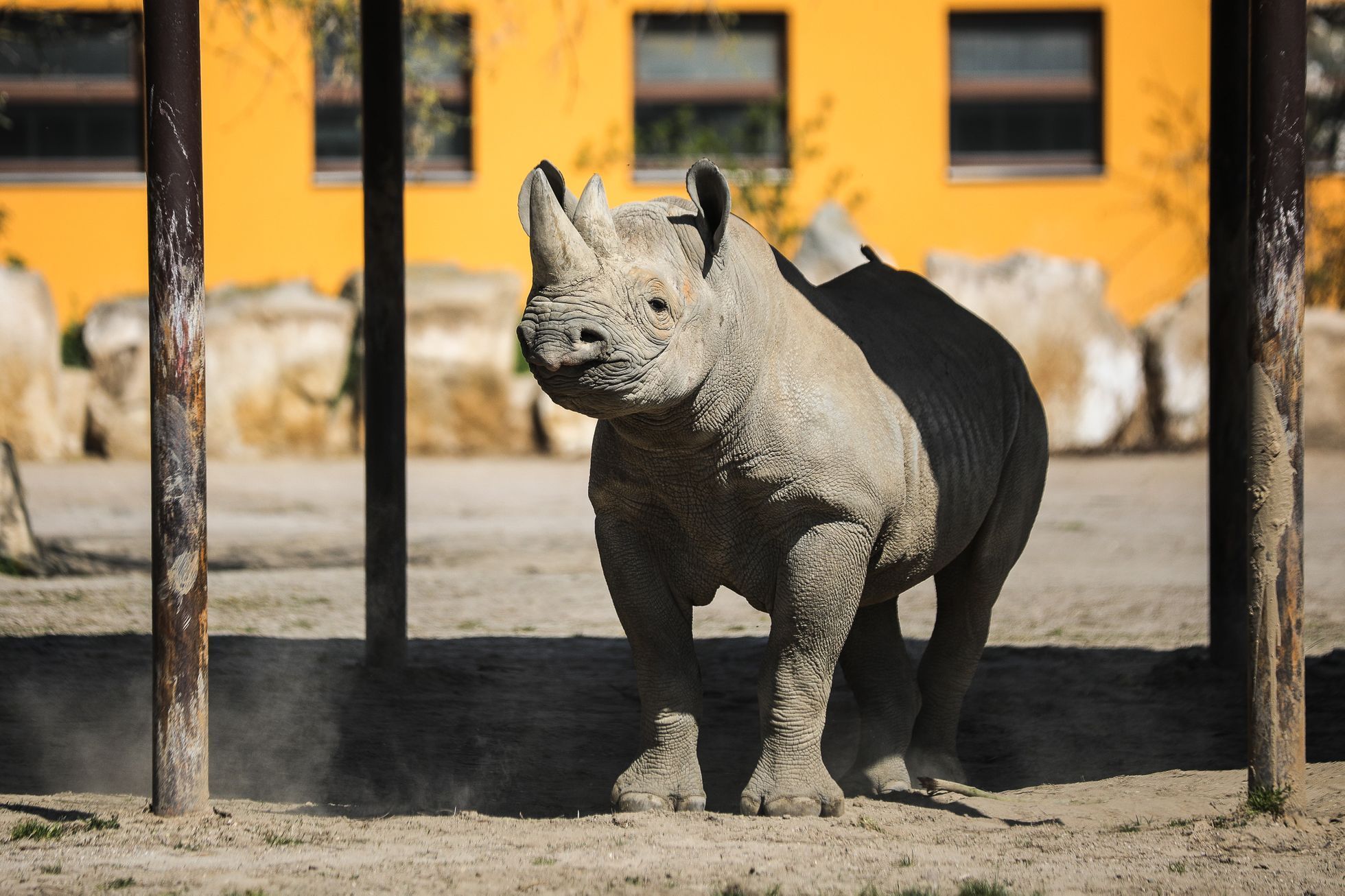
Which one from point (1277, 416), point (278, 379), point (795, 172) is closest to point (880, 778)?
point (1277, 416)

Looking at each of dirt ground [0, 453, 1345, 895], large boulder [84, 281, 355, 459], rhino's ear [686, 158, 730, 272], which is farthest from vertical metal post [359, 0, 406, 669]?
large boulder [84, 281, 355, 459]

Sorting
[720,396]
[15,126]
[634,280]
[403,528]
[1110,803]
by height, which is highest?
[15,126]

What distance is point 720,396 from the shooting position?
5.20 m

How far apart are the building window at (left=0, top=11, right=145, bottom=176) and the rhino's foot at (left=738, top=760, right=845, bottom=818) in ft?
54.4

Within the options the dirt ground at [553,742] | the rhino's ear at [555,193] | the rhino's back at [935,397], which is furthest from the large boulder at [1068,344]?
the rhino's ear at [555,193]

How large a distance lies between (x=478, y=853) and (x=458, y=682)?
2.67 metres

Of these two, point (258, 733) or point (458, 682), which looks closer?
point (258, 733)

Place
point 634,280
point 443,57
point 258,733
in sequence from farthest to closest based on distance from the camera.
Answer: point 443,57
point 258,733
point 634,280

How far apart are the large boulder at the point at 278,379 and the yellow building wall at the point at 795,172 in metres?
2.92

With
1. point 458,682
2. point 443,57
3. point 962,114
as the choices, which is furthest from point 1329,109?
point 458,682

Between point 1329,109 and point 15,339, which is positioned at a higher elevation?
point 1329,109

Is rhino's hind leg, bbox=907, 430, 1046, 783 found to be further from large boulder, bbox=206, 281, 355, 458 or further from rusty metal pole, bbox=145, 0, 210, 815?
large boulder, bbox=206, 281, 355, 458

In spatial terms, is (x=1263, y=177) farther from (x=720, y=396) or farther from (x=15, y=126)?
(x=15, y=126)

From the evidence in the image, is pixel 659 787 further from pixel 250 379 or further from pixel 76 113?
pixel 76 113
